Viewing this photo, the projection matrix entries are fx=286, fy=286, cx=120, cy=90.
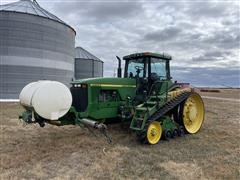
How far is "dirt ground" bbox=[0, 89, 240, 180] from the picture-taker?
5648 mm

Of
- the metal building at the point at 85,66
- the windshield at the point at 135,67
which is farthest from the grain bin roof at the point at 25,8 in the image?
the windshield at the point at 135,67

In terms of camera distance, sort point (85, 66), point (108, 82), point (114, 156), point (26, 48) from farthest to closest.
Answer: point (85, 66)
point (26, 48)
point (108, 82)
point (114, 156)

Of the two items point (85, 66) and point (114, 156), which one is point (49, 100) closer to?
point (114, 156)

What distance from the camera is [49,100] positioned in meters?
6.71

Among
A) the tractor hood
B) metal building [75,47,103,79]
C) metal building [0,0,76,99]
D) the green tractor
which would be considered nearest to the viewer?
the green tractor

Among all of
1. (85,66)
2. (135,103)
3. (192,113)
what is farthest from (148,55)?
(85,66)

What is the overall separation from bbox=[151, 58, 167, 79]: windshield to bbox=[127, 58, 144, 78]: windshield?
0.34 metres

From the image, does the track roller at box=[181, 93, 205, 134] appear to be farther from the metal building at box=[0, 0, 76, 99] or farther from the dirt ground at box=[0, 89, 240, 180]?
the metal building at box=[0, 0, 76, 99]

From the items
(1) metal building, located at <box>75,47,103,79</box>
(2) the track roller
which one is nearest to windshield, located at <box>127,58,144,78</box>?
(2) the track roller

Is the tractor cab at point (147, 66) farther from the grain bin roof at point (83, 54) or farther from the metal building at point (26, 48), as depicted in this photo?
the grain bin roof at point (83, 54)

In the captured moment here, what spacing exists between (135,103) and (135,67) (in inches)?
47.7

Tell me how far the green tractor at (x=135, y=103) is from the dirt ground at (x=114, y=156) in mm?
535

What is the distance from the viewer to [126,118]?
27.3 feet

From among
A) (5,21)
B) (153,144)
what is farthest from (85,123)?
(5,21)
